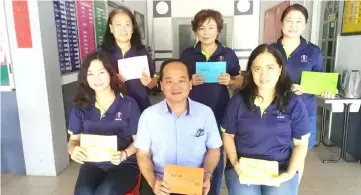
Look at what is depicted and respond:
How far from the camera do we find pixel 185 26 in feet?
19.3

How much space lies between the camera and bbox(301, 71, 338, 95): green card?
6.24 feet

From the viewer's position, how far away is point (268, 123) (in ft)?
5.10

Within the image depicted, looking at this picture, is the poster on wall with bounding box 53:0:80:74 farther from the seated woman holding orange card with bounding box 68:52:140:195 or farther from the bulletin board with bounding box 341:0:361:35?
the bulletin board with bounding box 341:0:361:35

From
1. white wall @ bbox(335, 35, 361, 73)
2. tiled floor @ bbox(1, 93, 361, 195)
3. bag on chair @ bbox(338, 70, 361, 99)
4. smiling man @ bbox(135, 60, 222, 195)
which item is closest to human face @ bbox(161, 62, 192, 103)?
smiling man @ bbox(135, 60, 222, 195)

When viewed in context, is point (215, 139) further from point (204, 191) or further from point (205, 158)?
point (204, 191)

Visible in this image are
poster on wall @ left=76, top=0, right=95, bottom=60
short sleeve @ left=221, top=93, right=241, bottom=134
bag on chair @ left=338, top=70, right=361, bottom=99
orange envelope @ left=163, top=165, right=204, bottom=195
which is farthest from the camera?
poster on wall @ left=76, top=0, right=95, bottom=60

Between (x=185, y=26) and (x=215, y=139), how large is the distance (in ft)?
15.2

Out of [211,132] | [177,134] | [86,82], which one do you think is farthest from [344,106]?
[86,82]

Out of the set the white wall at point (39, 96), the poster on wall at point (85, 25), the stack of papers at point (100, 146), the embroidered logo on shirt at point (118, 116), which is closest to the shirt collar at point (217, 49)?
the embroidered logo on shirt at point (118, 116)

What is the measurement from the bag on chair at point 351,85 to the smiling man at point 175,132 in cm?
204

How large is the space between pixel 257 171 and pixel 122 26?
1254 millimetres

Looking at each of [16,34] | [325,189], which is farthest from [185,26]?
[325,189]

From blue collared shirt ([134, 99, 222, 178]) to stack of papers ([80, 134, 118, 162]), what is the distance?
0.44ft

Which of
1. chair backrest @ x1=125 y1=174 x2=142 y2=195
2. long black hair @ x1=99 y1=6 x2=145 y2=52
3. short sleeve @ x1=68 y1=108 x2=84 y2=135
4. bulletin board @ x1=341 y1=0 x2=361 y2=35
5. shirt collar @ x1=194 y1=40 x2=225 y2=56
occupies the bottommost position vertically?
chair backrest @ x1=125 y1=174 x2=142 y2=195
